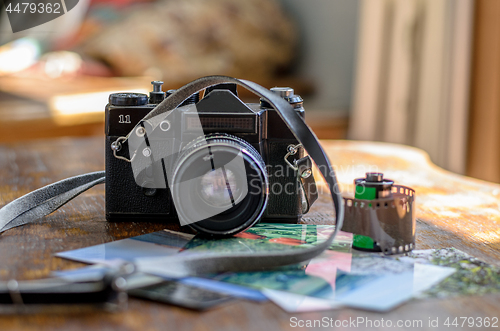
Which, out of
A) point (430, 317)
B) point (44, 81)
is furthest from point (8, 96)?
point (430, 317)

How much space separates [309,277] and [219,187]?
0.44 ft

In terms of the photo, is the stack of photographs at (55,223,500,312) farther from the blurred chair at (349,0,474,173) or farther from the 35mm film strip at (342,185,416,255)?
the blurred chair at (349,0,474,173)

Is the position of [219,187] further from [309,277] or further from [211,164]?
[309,277]

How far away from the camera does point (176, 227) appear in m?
0.54

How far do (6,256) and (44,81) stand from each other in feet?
4.81

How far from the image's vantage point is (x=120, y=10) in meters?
1.88

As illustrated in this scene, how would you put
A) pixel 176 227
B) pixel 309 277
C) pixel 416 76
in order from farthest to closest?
pixel 416 76 → pixel 176 227 → pixel 309 277

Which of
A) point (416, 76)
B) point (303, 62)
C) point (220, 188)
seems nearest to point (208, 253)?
point (220, 188)

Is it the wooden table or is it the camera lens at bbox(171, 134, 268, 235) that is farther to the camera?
the camera lens at bbox(171, 134, 268, 235)

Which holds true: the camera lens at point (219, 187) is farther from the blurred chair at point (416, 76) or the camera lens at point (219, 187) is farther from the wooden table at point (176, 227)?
the blurred chair at point (416, 76)

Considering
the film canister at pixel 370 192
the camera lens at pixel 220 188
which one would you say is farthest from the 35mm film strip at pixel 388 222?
the camera lens at pixel 220 188

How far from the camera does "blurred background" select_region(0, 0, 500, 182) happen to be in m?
1.33

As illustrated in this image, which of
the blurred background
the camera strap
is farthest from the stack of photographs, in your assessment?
the blurred background

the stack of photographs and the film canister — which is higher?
the film canister
